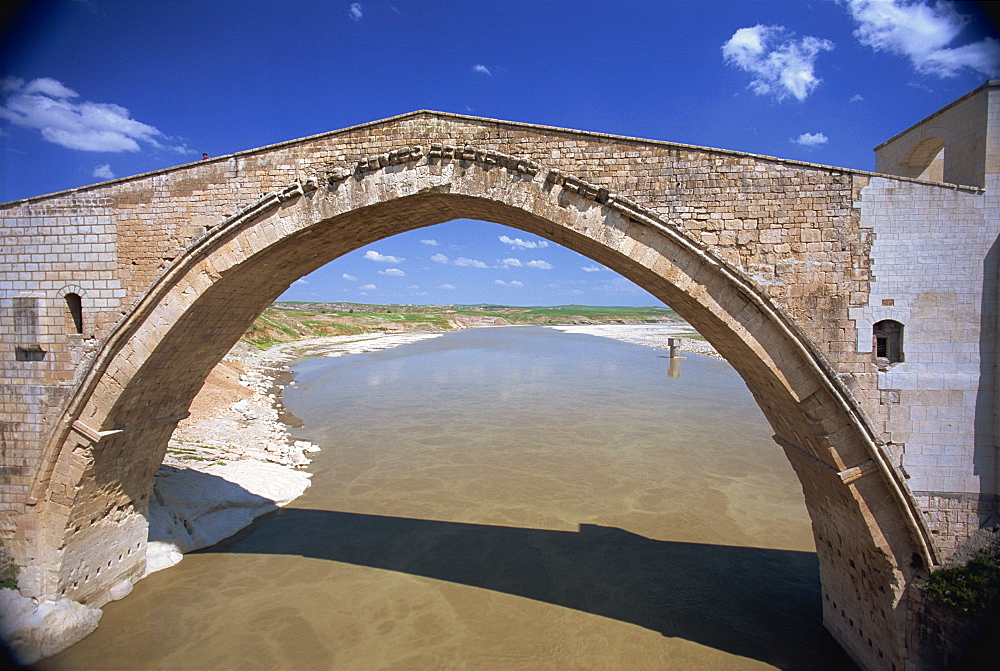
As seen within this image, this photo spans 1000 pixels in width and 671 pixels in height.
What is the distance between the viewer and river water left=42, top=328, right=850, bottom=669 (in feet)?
18.6

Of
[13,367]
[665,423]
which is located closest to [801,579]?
[665,423]

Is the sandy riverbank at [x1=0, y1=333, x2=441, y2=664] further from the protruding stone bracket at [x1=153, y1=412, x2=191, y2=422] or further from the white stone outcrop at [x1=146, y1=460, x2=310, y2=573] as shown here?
the protruding stone bracket at [x1=153, y1=412, x2=191, y2=422]

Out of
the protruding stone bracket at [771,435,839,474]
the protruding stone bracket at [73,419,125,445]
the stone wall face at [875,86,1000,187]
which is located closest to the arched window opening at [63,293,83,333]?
the protruding stone bracket at [73,419,125,445]

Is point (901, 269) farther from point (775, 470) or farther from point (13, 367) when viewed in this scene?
point (13, 367)

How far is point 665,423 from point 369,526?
10.6 metres

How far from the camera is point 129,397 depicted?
5875mm

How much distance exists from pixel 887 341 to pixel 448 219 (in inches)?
215

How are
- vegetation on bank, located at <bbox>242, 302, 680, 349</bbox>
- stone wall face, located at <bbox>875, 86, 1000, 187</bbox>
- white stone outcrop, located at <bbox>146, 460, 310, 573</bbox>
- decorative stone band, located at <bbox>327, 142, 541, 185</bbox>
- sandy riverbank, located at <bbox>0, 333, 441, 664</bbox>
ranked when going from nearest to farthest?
stone wall face, located at <bbox>875, 86, 1000, 187</bbox> → decorative stone band, located at <bbox>327, 142, 541, 185</bbox> → sandy riverbank, located at <bbox>0, 333, 441, 664</bbox> → white stone outcrop, located at <bbox>146, 460, 310, 573</bbox> → vegetation on bank, located at <bbox>242, 302, 680, 349</bbox>

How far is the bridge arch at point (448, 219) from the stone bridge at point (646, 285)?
0.02 meters

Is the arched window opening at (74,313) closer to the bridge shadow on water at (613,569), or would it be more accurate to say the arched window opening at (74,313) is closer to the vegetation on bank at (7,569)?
the vegetation on bank at (7,569)

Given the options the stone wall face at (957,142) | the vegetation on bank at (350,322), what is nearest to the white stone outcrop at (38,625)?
the stone wall face at (957,142)

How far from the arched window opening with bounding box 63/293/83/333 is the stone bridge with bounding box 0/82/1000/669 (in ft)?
0.09

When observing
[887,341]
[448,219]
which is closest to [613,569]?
[887,341]

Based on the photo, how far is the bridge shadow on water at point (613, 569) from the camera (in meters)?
5.94
